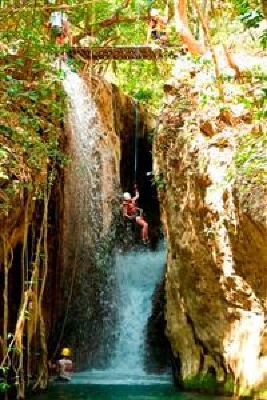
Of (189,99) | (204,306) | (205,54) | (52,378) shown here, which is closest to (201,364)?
(204,306)

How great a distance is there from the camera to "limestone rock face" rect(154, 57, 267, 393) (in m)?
8.73

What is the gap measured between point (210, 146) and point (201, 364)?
3.60 meters


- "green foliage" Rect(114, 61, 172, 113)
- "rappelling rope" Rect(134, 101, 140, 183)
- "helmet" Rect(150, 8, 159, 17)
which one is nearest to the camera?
"helmet" Rect(150, 8, 159, 17)

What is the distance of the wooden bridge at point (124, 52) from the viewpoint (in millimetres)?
12653

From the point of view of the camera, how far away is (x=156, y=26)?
13609mm

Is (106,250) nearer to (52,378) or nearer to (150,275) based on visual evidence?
(150,275)

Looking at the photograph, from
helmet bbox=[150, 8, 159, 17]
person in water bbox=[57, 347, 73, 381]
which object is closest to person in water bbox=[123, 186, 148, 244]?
helmet bbox=[150, 8, 159, 17]

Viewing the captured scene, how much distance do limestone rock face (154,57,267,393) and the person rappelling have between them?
232 centimetres

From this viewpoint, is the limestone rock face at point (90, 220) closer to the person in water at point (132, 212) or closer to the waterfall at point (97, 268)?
the waterfall at point (97, 268)

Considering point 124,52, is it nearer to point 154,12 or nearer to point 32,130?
point 154,12

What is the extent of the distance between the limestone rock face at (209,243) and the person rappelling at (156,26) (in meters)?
2.32

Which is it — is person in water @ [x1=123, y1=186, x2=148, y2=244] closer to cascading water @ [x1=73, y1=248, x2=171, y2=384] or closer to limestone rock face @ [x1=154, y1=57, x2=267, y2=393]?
cascading water @ [x1=73, y1=248, x2=171, y2=384]

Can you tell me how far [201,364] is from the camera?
34.1 ft

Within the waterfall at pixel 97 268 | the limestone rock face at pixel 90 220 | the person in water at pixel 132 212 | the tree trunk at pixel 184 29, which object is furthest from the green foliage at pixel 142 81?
the tree trunk at pixel 184 29
